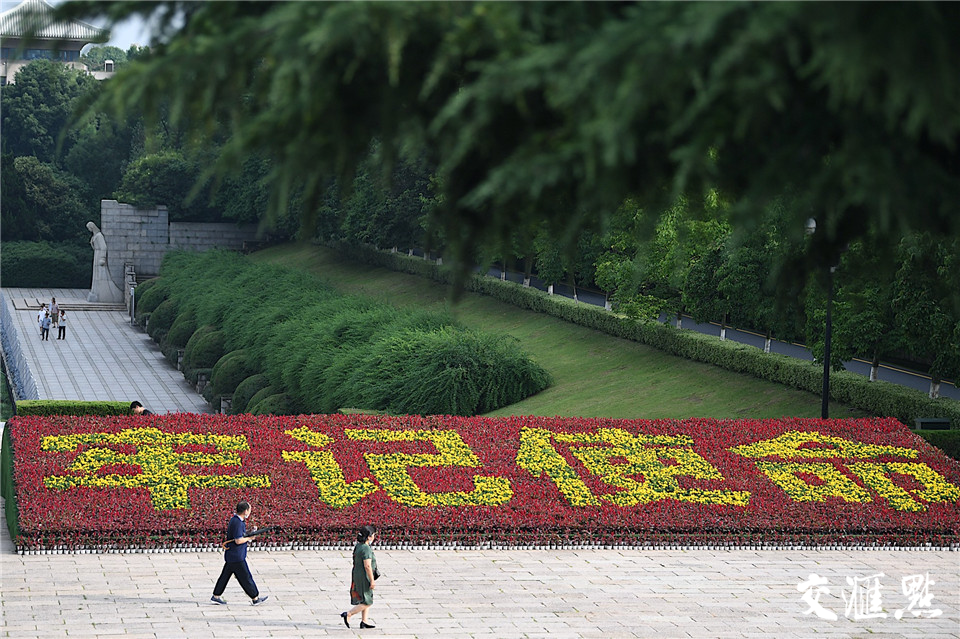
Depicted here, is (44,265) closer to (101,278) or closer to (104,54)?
(101,278)

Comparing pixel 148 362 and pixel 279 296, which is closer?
pixel 279 296

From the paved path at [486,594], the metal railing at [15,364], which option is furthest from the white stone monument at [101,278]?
the paved path at [486,594]

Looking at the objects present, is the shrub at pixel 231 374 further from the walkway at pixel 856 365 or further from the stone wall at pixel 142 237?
the stone wall at pixel 142 237

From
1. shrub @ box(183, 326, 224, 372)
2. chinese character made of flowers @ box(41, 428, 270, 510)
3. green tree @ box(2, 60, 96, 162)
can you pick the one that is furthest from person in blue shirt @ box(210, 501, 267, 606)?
green tree @ box(2, 60, 96, 162)

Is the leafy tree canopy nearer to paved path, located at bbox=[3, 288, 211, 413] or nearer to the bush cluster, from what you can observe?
the bush cluster

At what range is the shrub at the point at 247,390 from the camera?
1543 inches

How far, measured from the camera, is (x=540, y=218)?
5.77 m

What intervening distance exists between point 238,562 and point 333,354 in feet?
70.2

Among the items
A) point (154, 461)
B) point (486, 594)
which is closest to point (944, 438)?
point (486, 594)

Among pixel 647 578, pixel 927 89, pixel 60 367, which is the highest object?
pixel 927 89

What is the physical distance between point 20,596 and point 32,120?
77143 millimetres

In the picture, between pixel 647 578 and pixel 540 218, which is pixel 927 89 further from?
pixel 647 578

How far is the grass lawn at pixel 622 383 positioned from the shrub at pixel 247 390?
8895 millimetres

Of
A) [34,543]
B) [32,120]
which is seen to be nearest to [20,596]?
[34,543]
